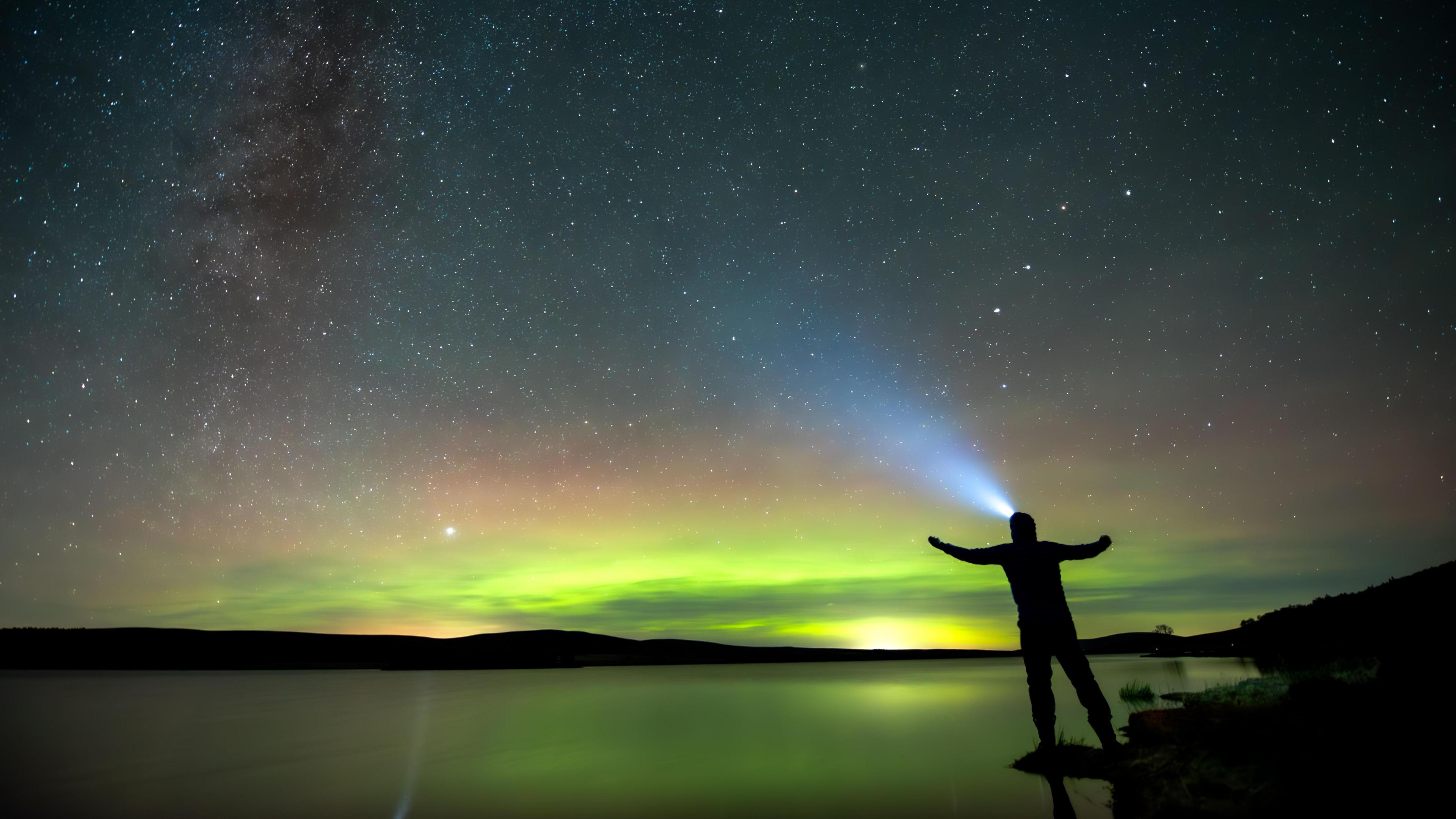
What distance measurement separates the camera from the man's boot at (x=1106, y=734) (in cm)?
707

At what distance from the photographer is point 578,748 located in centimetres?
1277

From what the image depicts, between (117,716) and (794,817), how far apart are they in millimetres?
22473

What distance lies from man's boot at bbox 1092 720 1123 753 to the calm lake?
1.54 ft

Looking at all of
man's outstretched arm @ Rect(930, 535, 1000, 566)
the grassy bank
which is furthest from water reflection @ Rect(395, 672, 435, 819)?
the grassy bank

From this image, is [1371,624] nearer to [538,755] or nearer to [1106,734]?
[1106,734]

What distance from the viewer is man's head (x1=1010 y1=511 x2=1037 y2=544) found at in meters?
7.75

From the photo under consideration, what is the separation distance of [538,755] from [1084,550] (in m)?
9.51

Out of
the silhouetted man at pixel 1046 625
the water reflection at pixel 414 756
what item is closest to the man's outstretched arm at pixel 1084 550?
the silhouetted man at pixel 1046 625

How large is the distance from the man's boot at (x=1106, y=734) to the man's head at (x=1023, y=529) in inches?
73.9

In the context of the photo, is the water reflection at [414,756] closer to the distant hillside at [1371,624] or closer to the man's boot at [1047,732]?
the man's boot at [1047,732]

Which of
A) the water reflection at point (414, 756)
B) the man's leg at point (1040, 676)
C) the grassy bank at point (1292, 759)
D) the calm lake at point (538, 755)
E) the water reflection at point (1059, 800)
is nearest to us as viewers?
the grassy bank at point (1292, 759)

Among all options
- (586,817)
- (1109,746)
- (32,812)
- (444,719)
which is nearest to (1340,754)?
(1109,746)

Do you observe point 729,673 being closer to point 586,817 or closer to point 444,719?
point 444,719

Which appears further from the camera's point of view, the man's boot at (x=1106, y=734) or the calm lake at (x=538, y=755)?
the calm lake at (x=538, y=755)
